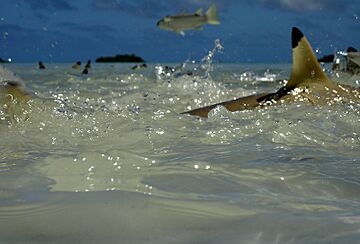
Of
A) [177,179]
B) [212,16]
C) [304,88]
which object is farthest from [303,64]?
[212,16]

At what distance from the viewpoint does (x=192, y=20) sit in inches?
330

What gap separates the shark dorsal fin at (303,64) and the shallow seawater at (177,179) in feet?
3.32

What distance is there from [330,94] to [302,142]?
6.43 feet

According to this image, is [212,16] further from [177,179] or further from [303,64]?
[177,179]

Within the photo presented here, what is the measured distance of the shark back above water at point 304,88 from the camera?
15.6 ft

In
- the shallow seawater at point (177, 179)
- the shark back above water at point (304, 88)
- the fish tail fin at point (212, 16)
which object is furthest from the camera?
the fish tail fin at point (212, 16)

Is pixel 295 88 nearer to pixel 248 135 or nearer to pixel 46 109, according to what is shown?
pixel 248 135

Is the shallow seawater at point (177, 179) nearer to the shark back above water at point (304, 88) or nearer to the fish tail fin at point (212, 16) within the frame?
the shark back above water at point (304, 88)

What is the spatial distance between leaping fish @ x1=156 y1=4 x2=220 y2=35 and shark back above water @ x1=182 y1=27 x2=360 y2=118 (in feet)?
11.1

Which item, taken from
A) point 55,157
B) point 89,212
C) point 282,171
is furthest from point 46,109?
point 89,212

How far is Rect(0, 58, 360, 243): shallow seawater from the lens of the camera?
141 cm

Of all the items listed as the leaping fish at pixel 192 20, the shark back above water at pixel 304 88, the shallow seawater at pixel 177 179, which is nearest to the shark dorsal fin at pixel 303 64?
the shark back above water at pixel 304 88

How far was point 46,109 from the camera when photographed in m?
3.86

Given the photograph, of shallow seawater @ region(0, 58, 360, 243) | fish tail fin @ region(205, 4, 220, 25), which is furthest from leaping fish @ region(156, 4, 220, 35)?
shallow seawater @ region(0, 58, 360, 243)
